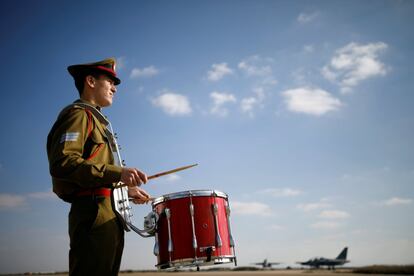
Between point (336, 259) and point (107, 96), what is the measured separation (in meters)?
103

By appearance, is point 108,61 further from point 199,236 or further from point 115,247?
point 199,236

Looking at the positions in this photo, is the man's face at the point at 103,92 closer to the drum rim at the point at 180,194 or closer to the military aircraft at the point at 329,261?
the drum rim at the point at 180,194

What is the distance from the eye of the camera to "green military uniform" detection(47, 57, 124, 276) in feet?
8.81

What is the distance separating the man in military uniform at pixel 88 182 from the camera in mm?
2689

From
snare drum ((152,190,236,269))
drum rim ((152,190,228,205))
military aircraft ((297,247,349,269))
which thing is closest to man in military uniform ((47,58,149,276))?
snare drum ((152,190,236,269))

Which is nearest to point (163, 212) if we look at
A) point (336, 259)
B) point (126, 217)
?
point (126, 217)

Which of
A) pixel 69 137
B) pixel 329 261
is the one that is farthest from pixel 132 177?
pixel 329 261

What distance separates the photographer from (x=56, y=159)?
271 cm

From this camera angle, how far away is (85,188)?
2.92 meters

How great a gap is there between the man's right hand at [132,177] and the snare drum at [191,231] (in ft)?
3.52

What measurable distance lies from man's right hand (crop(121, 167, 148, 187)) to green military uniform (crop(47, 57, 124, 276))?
0.16ft

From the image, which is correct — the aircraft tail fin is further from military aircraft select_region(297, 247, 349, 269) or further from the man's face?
the man's face

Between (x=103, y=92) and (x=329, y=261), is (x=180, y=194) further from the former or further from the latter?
(x=329, y=261)

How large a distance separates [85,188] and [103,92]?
1.07m
